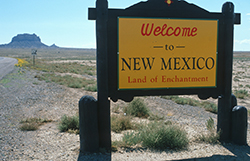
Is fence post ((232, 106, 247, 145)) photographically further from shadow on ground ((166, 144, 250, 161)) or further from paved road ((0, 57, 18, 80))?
paved road ((0, 57, 18, 80))

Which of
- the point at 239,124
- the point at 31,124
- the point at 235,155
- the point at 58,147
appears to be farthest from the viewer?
the point at 31,124

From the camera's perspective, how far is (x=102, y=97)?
15.5 ft

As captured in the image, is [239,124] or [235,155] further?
[239,124]

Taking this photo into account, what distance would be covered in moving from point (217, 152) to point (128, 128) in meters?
2.58

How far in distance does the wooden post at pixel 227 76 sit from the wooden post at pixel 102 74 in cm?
253

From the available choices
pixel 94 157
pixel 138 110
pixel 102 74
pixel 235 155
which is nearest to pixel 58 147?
pixel 94 157

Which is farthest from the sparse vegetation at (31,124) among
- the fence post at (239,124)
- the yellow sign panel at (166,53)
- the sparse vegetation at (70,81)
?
the sparse vegetation at (70,81)

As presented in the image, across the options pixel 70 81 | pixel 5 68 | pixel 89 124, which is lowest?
pixel 70 81

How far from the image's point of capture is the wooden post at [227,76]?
515 centimetres

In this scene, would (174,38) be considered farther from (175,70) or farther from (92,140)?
(92,140)

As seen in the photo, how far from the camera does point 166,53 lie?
16.4 ft

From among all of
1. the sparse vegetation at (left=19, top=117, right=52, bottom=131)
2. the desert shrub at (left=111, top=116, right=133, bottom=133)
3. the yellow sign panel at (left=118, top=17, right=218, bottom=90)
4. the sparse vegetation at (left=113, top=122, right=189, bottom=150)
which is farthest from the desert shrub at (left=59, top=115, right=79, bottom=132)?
the yellow sign panel at (left=118, top=17, right=218, bottom=90)

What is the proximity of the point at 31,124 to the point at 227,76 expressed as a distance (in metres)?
5.03

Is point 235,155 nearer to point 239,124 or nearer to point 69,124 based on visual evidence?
point 239,124
